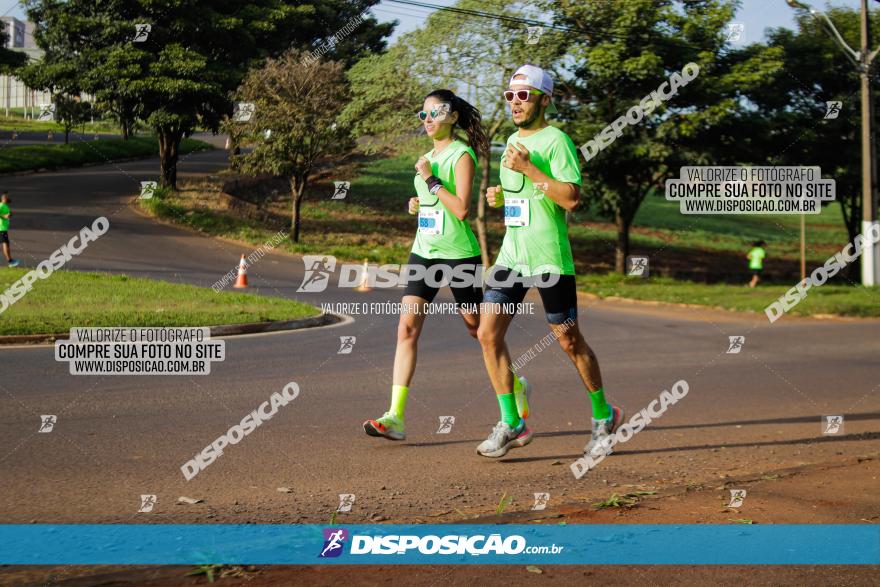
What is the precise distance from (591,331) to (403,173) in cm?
4862

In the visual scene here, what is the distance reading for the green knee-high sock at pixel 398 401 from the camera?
6.89 meters

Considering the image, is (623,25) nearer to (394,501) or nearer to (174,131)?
(174,131)

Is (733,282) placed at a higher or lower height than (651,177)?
lower

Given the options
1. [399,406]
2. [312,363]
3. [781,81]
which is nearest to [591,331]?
[312,363]

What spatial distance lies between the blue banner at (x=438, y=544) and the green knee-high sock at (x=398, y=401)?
222cm

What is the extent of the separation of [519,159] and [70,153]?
47.0 metres

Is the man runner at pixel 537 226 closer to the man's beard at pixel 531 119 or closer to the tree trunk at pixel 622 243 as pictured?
the man's beard at pixel 531 119

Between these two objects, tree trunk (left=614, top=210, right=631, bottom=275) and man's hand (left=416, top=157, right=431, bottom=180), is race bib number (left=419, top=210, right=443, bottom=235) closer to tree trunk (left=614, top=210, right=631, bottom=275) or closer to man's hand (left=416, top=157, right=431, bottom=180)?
man's hand (left=416, top=157, right=431, bottom=180)

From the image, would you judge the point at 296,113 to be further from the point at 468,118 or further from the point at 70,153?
the point at 468,118

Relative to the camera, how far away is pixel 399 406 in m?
6.91

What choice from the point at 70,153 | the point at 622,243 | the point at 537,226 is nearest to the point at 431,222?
the point at 537,226

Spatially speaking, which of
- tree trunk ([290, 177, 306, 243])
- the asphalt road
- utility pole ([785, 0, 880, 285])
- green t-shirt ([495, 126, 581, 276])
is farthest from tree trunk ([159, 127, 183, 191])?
green t-shirt ([495, 126, 581, 276])

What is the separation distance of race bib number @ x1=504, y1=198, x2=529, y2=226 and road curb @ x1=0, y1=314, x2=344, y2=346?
Answer: 320 inches

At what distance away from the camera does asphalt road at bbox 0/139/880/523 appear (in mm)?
5387
